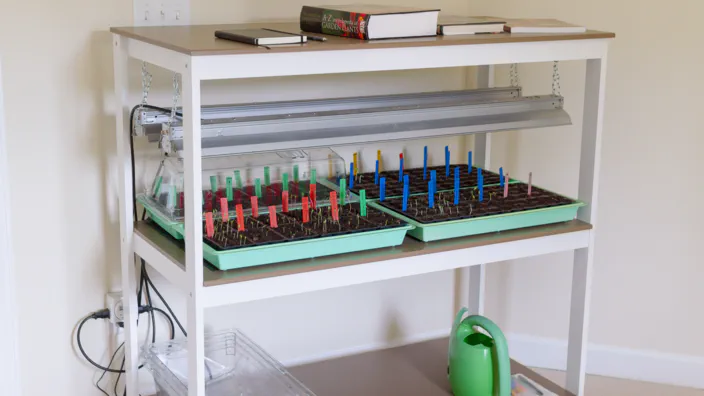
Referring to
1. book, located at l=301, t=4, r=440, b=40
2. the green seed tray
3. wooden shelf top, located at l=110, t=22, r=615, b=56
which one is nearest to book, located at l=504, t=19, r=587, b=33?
wooden shelf top, located at l=110, t=22, r=615, b=56

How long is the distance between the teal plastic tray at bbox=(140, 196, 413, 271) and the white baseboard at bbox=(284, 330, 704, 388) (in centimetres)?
66

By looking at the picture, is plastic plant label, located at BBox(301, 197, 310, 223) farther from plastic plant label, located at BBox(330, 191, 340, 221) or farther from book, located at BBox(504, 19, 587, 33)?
book, located at BBox(504, 19, 587, 33)

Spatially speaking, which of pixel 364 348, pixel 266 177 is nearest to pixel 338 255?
pixel 266 177

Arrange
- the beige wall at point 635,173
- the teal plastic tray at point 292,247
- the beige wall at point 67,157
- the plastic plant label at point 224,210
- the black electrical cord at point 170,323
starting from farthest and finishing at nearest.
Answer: the beige wall at point 635,173 < the black electrical cord at point 170,323 < the beige wall at point 67,157 < the plastic plant label at point 224,210 < the teal plastic tray at point 292,247

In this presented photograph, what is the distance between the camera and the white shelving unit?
4.86 feet

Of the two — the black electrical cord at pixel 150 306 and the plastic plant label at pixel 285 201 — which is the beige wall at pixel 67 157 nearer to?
the black electrical cord at pixel 150 306

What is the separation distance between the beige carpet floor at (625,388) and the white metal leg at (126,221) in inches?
43.8

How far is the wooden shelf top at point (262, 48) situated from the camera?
1.46m

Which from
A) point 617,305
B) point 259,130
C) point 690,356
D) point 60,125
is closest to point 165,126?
point 259,130

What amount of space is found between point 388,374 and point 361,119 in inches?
29.6

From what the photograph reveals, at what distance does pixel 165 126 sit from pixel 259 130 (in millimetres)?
182

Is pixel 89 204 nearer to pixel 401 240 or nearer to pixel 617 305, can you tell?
pixel 401 240

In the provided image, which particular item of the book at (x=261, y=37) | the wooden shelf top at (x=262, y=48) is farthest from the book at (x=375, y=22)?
the book at (x=261, y=37)

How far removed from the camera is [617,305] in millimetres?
2350
